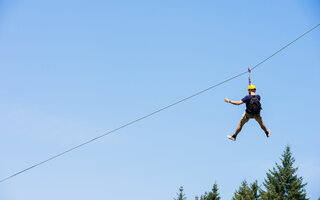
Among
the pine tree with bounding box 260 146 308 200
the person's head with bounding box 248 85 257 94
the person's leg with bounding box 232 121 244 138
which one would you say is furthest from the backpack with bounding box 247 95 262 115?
the pine tree with bounding box 260 146 308 200

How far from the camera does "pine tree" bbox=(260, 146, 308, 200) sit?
40.2 metres

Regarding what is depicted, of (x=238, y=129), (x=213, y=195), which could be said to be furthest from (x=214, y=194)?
(x=238, y=129)

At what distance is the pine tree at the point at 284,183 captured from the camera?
1584 inches

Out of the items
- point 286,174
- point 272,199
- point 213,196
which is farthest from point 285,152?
point 213,196

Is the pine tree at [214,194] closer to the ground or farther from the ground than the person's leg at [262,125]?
farther from the ground

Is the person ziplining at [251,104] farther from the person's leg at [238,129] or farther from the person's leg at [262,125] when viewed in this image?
the person's leg at [238,129]

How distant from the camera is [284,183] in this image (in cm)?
4122

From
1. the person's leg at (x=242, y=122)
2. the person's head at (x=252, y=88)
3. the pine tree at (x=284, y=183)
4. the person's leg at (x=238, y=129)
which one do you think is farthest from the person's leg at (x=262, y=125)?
the pine tree at (x=284, y=183)

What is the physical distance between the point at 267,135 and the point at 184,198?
32.5 meters

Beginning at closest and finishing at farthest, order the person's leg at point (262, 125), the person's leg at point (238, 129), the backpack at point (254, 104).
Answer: the backpack at point (254, 104) < the person's leg at point (262, 125) < the person's leg at point (238, 129)

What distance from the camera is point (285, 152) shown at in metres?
42.5

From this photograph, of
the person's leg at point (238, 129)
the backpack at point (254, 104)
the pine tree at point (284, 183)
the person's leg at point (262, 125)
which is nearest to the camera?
the backpack at point (254, 104)

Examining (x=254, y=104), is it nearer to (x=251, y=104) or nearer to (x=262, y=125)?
(x=251, y=104)

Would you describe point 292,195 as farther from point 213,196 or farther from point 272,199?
point 213,196
